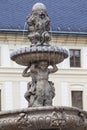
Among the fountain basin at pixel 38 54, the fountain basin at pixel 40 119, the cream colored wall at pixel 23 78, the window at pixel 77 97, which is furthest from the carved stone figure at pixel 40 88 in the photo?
the window at pixel 77 97

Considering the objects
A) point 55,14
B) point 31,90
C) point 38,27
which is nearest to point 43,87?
point 31,90

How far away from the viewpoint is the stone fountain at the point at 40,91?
16.7 m

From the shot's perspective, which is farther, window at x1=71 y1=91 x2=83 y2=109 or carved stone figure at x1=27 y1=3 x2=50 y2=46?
window at x1=71 y1=91 x2=83 y2=109

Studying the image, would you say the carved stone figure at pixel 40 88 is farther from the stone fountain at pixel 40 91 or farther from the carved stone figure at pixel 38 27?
the carved stone figure at pixel 38 27

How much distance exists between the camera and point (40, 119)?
1659 centimetres

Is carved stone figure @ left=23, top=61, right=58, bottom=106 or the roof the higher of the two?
the roof

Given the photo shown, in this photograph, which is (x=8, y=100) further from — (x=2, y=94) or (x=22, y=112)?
(x=22, y=112)

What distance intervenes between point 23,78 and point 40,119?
31.8m

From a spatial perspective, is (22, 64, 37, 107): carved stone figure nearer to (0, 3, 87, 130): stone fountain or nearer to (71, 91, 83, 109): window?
(0, 3, 87, 130): stone fountain

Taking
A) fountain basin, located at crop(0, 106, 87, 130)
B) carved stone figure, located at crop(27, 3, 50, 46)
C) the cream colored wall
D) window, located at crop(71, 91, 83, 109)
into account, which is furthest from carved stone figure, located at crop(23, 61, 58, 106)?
window, located at crop(71, 91, 83, 109)

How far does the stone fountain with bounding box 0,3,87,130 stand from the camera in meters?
16.7

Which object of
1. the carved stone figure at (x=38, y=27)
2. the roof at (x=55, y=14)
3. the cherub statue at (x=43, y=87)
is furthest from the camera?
the roof at (x=55, y=14)

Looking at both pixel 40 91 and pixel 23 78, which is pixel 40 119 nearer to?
pixel 40 91

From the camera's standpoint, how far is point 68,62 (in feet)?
162
